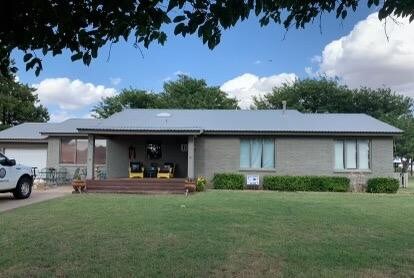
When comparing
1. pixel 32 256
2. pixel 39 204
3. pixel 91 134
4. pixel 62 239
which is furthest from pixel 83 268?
pixel 91 134

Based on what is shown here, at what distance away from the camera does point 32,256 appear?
7.57 m

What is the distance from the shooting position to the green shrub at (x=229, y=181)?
23781 mm

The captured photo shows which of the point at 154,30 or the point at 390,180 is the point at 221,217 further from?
the point at 390,180

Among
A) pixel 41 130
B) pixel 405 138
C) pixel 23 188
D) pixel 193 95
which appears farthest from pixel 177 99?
pixel 23 188

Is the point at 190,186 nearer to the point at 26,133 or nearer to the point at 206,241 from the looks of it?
the point at 206,241

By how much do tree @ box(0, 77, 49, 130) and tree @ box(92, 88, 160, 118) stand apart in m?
6.88

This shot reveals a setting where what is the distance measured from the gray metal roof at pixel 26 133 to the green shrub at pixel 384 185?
17.9 m

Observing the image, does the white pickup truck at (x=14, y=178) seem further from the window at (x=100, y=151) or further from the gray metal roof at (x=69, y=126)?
the window at (x=100, y=151)

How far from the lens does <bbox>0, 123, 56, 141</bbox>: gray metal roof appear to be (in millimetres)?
29516

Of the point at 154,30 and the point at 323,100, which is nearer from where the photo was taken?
the point at 154,30

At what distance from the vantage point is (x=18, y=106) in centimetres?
5319

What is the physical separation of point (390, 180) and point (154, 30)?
1973 centimetres

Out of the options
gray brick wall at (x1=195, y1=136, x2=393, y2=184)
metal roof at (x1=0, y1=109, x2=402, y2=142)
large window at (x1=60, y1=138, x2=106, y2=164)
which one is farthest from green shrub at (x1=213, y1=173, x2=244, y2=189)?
large window at (x1=60, y1=138, x2=106, y2=164)

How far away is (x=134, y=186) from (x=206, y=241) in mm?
12951
